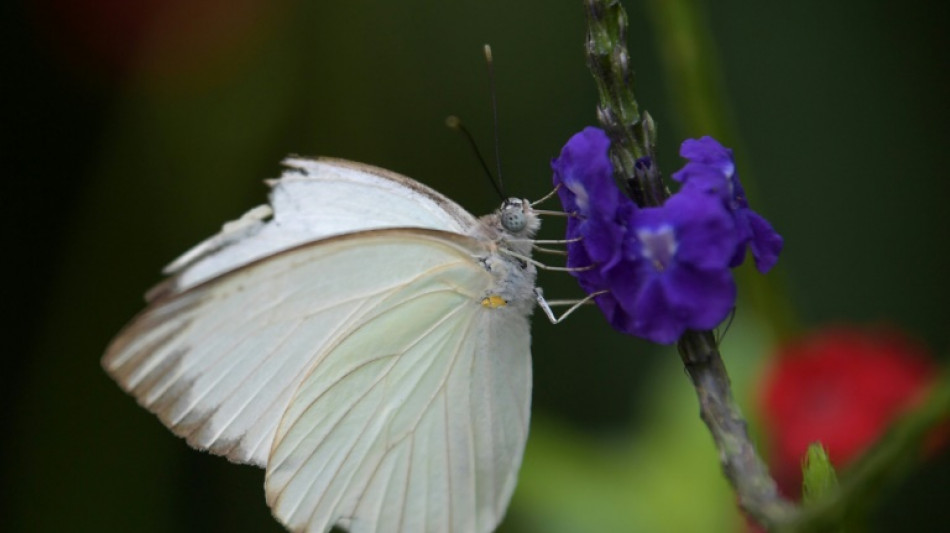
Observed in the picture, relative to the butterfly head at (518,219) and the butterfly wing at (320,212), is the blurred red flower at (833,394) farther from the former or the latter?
the butterfly wing at (320,212)

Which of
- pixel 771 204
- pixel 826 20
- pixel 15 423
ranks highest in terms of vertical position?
pixel 826 20

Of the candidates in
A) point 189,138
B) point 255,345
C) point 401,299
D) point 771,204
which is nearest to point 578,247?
point 401,299

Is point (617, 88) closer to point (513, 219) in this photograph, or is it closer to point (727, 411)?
point (727, 411)


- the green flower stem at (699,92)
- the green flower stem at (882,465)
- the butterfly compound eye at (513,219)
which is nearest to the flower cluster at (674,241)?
the green flower stem at (882,465)

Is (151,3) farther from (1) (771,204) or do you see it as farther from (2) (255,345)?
(1) (771,204)

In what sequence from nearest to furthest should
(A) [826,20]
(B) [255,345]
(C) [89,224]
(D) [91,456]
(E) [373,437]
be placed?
(B) [255,345]
(E) [373,437]
(D) [91,456]
(C) [89,224]
(A) [826,20]

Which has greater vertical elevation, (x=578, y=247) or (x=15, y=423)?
(x=578, y=247)
